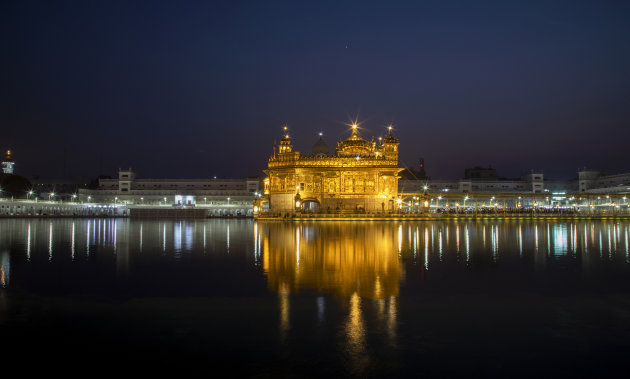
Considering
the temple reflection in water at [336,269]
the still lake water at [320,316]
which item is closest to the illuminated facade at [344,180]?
the temple reflection in water at [336,269]

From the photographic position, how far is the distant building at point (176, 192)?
304 feet

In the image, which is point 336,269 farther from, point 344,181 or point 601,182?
point 601,182

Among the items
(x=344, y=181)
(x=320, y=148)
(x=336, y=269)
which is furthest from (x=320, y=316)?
(x=320, y=148)

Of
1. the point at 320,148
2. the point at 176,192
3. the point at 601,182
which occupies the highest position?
the point at 320,148

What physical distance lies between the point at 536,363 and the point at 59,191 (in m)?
130

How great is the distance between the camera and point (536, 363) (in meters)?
6.42

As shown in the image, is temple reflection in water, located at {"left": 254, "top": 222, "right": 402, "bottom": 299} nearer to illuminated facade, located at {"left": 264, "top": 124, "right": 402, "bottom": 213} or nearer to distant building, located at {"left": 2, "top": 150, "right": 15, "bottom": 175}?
illuminated facade, located at {"left": 264, "top": 124, "right": 402, "bottom": 213}

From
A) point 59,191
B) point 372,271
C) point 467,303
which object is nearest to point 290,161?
point 372,271

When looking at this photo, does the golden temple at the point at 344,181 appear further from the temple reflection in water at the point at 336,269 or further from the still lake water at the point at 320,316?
the still lake water at the point at 320,316

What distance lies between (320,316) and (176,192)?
91.6 m

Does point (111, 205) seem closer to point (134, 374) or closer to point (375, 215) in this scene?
point (375, 215)

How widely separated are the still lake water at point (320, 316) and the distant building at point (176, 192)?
74.4 metres

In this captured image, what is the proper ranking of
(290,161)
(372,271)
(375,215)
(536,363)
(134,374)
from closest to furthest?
(134,374)
(536,363)
(372,271)
(375,215)
(290,161)

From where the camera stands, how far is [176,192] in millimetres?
95938
